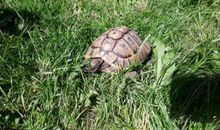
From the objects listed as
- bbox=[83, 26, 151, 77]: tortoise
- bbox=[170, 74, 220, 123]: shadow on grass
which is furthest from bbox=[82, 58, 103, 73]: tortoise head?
bbox=[170, 74, 220, 123]: shadow on grass

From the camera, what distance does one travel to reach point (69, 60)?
4.39m

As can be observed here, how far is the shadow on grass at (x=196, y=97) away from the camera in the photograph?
4008mm

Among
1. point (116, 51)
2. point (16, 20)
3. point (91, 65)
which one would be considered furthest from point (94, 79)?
point (16, 20)

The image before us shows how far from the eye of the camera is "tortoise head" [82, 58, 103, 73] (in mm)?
4371

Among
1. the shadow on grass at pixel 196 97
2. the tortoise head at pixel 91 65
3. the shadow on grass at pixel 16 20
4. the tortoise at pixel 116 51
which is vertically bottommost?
the shadow on grass at pixel 196 97

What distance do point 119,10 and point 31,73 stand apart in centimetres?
176

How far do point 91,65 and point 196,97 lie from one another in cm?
109

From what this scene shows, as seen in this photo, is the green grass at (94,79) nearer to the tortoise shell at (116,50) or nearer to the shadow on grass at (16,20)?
the shadow on grass at (16,20)

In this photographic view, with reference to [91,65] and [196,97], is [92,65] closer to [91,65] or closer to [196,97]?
[91,65]

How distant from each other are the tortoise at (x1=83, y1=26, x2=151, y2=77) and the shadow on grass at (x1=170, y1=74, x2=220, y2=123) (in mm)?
573

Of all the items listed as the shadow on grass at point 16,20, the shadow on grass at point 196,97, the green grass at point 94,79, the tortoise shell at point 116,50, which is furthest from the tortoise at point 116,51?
the shadow on grass at point 16,20

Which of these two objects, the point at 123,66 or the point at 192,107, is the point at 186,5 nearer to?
the point at 123,66

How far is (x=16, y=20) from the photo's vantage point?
502 centimetres

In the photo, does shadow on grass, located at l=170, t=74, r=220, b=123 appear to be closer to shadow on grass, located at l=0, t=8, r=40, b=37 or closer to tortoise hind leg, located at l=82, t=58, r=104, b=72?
tortoise hind leg, located at l=82, t=58, r=104, b=72
